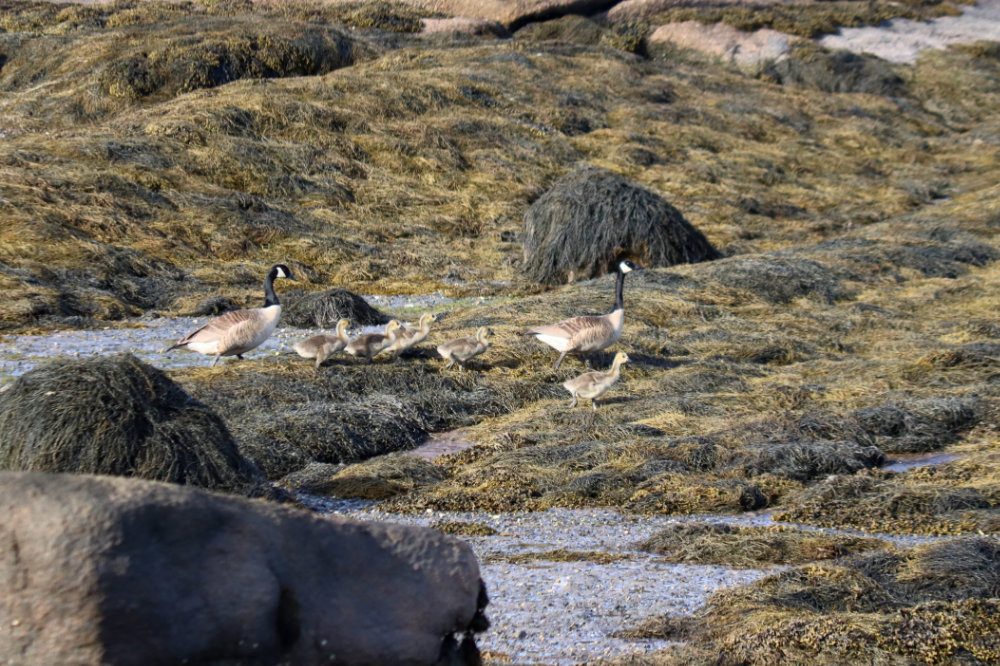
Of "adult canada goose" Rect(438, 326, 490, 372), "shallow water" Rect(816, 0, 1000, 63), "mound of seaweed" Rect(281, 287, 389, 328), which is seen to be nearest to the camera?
"adult canada goose" Rect(438, 326, 490, 372)

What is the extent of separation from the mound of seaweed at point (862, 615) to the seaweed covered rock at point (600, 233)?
1331 cm

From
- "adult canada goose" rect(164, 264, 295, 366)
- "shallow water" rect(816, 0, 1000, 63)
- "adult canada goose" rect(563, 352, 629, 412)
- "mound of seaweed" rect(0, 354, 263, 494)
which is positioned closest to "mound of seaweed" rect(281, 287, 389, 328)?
"adult canada goose" rect(164, 264, 295, 366)

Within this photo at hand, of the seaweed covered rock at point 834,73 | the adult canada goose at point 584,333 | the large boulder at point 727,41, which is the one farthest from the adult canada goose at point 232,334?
the large boulder at point 727,41

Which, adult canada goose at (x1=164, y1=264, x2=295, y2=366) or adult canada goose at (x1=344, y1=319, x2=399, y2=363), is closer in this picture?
adult canada goose at (x1=164, y1=264, x2=295, y2=366)

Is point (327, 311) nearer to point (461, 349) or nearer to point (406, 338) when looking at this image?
point (406, 338)

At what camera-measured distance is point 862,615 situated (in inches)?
213

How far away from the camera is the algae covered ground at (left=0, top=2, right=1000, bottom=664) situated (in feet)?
26.0

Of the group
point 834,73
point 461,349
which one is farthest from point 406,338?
point 834,73

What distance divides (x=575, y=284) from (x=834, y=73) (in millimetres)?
29894

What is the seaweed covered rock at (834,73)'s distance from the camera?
1716 inches

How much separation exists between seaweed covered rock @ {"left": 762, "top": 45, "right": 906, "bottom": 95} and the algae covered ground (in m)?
0.23

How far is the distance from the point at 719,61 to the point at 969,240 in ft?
85.4

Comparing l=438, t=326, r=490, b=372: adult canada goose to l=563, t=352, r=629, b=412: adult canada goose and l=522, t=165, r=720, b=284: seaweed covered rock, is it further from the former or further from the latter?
l=522, t=165, r=720, b=284: seaweed covered rock

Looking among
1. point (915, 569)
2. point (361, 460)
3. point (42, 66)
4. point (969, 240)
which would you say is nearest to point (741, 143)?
point (969, 240)
